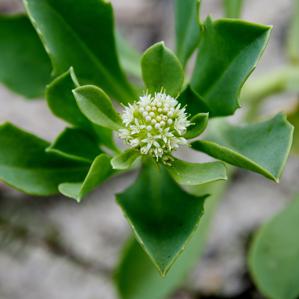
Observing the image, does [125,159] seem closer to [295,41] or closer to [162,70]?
[162,70]

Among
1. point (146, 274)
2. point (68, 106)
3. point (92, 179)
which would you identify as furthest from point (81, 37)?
point (146, 274)

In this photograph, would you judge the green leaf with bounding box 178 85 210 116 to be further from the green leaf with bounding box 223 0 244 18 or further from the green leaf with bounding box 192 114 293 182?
the green leaf with bounding box 223 0 244 18

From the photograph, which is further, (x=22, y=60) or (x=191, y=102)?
(x=22, y=60)

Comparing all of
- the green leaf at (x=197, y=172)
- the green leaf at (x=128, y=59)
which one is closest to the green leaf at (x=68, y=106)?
the green leaf at (x=197, y=172)

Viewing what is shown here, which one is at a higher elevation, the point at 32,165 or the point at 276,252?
the point at 32,165

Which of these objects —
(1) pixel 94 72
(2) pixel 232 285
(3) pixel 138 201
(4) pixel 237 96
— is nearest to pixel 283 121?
(4) pixel 237 96

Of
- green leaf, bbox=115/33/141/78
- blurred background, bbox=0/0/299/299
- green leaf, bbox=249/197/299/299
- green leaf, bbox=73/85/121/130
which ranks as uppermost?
green leaf, bbox=73/85/121/130

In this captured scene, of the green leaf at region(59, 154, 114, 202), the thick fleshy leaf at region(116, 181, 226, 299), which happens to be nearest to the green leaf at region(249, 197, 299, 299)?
the thick fleshy leaf at region(116, 181, 226, 299)

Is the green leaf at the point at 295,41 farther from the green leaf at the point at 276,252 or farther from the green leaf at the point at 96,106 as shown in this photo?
the green leaf at the point at 96,106
